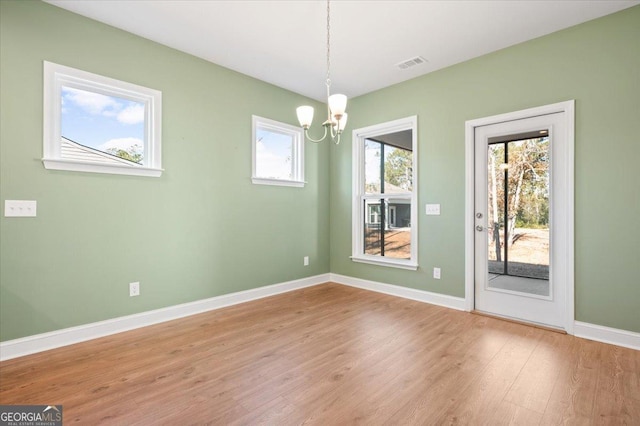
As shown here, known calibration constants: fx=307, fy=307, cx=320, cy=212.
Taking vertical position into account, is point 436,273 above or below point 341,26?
below

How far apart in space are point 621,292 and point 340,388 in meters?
2.62

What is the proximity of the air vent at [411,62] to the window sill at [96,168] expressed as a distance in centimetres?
298

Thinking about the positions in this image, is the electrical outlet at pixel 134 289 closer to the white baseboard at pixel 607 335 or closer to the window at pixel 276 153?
the window at pixel 276 153

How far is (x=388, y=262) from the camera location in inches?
171

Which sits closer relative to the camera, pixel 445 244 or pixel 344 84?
pixel 445 244

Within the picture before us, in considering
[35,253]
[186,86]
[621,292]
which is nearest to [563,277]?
[621,292]

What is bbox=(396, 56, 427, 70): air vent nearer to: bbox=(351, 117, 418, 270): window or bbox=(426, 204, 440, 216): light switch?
bbox=(351, 117, 418, 270): window

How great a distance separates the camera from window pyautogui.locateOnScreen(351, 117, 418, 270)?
4203 millimetres

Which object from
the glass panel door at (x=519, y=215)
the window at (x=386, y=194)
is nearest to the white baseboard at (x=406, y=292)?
the window at (x=386, y=194)

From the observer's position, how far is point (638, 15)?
2.60 metres

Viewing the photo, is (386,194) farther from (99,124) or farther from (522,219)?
(99,124)

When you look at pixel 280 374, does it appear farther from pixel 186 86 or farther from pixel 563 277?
pixel 186 86

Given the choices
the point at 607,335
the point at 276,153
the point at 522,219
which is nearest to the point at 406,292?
the point at 522,219

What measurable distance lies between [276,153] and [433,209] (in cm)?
231
